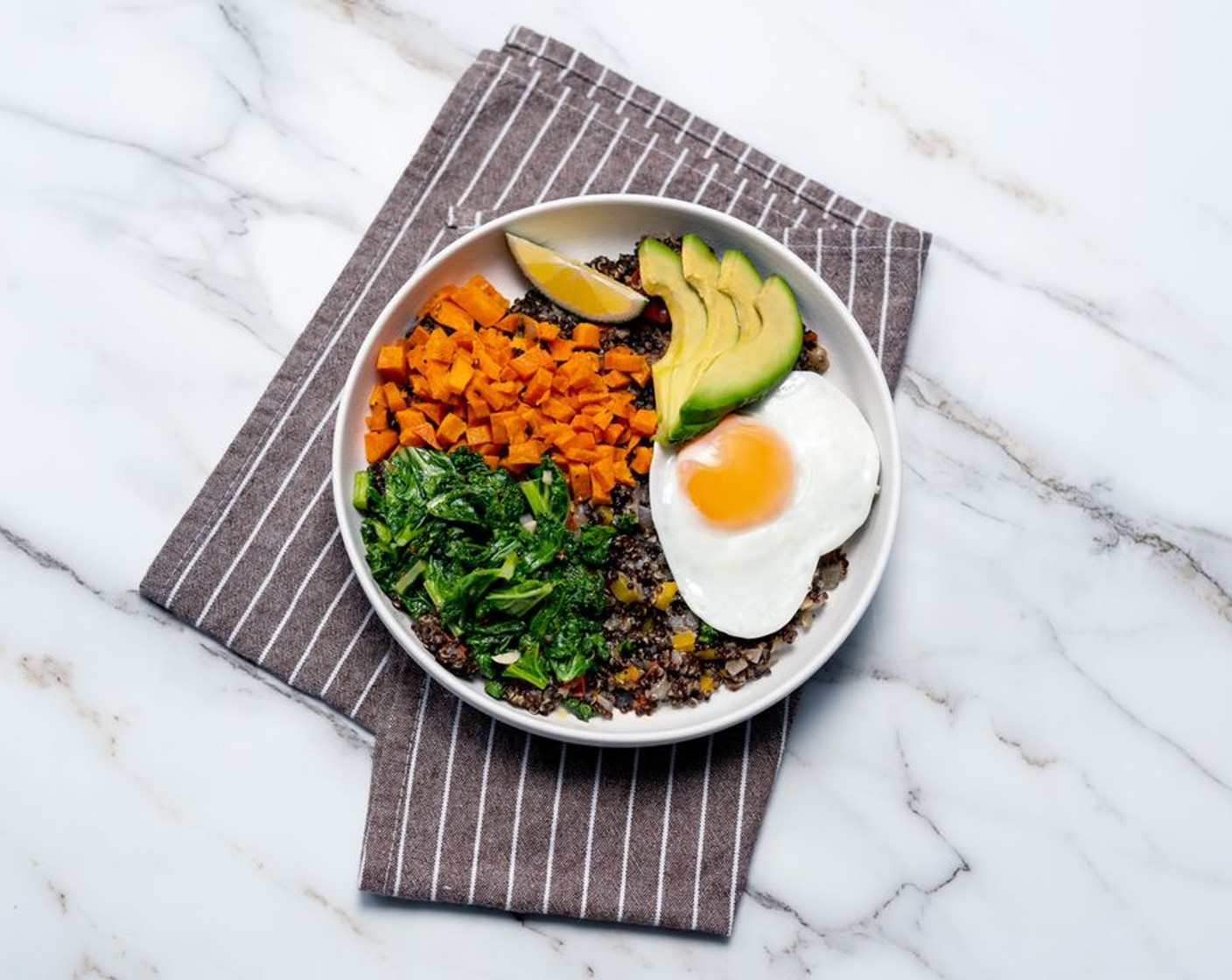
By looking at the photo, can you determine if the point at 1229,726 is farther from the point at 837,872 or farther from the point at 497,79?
the point at 497,79

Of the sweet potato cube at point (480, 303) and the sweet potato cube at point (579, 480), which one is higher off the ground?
the sweet potato cube at point (480, 303)

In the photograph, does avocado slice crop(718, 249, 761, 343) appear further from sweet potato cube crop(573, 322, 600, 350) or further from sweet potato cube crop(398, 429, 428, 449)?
sweet potato cube crop(398, 429, 428, 449)

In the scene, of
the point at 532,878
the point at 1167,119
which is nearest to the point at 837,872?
the point at 532,878

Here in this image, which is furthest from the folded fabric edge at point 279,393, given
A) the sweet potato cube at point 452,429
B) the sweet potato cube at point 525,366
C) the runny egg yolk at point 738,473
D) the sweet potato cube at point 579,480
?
the runny egg yolk at point 738,473

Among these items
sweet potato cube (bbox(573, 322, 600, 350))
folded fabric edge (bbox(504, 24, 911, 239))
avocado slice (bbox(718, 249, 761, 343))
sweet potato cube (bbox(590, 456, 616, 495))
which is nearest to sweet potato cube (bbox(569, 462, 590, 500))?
sweet potato cube (bbox(590, 456, 616, 495))

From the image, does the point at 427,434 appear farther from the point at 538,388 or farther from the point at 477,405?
the point at 538,388

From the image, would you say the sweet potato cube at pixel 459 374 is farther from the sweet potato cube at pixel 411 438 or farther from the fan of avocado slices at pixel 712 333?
the fan of avocado slices at pixel 712 333
